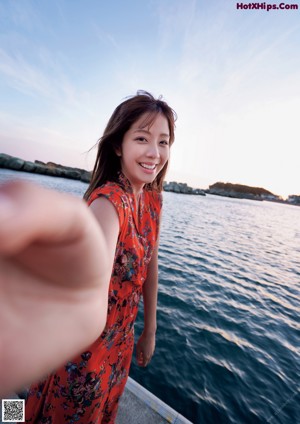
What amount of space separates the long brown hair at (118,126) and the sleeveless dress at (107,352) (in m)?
0.19

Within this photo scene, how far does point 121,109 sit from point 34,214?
1588 millimetres

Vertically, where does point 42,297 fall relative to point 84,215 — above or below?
below

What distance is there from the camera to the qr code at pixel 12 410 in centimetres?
202

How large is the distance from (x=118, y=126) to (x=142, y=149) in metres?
0.26

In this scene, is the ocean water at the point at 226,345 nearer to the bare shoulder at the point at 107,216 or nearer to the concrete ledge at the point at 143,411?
the concrete ledge at the point at 143,411

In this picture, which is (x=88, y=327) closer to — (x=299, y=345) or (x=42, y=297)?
(x=42, y=297)

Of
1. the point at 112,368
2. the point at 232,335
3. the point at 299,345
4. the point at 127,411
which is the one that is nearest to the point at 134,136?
the point at 112,368

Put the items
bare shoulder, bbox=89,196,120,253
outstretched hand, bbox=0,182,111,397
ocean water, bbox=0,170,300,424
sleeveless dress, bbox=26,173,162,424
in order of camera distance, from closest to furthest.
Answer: outstretched hand, bbox=0,182,111,397 → bare shoulder, bbox=89,196,120,253 → sleeveless dress, bbox=26,173,162,424 → ocean water, bbox=0,170,300,424

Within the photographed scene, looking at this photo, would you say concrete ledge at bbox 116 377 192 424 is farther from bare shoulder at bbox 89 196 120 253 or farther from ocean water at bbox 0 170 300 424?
bare shoulder at bbox 89 196 120 253

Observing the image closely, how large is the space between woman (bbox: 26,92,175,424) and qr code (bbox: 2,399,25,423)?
0.57 m

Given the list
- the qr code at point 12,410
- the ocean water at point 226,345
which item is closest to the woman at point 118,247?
the qr code at point 12,410

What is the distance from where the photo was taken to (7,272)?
361mm

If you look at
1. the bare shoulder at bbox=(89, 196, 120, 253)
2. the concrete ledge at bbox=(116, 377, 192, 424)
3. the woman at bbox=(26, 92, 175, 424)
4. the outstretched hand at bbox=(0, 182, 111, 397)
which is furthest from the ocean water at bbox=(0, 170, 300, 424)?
the outstretched hand at bbox=(0, 182, 111, 397)

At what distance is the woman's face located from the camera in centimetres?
160
